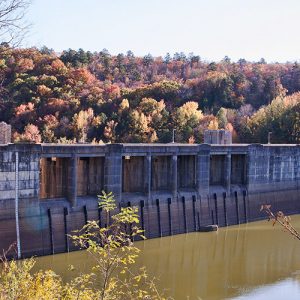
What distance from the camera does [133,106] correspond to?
62375 millimetres

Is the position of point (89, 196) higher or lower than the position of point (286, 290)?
higher

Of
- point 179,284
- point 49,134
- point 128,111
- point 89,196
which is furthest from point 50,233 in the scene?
point 128,111

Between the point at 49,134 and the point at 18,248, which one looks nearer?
the point at 18,248

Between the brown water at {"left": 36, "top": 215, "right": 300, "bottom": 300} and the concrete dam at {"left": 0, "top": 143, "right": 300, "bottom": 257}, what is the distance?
1175mm

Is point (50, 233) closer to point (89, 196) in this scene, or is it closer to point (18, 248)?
point (18, 248)

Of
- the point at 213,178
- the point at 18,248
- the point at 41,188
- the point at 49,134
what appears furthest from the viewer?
the point at 49,134

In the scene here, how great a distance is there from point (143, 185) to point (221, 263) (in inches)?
241

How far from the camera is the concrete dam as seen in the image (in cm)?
2241

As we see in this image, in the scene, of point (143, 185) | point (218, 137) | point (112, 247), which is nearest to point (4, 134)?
point (143, 185)

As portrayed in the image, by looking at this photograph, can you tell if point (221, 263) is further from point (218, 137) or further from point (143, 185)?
point (218, 137)

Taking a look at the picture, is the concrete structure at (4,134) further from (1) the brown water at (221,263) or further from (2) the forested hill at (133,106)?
(2) the forested hill at (133,106)

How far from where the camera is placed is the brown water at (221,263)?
66.1 feet

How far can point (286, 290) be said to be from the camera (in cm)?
2031

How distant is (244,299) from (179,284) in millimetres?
→ 2701
